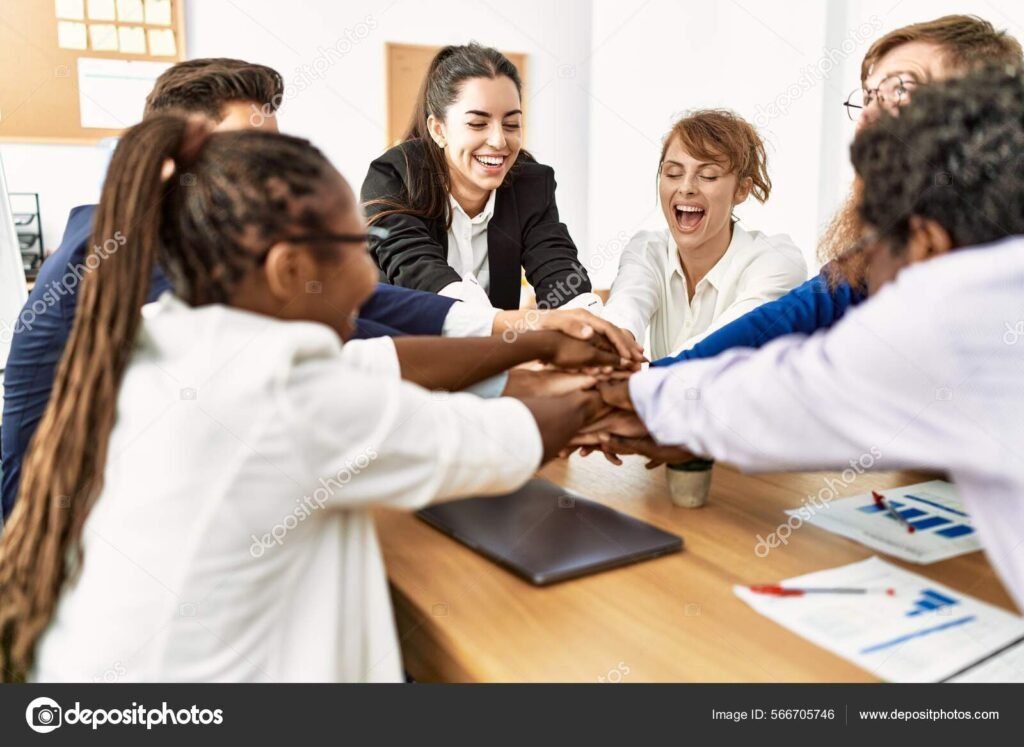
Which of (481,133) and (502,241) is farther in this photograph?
(502,241)

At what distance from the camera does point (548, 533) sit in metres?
1.15

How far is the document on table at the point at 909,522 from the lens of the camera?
1125 mm

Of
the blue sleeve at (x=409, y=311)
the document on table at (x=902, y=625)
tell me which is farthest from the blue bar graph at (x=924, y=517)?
the blue sleeve at (x=409, y=311)

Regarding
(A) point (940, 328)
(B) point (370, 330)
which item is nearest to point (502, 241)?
(B) point (370, 330)

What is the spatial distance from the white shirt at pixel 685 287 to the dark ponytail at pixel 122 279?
1415 mm

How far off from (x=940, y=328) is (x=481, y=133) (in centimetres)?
181

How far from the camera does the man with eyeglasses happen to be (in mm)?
1627

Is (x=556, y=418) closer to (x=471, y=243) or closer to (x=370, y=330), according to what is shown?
(x=370, y=330)

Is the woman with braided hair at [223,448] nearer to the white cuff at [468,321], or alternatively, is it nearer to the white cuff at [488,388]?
the white cuff at [488,388]

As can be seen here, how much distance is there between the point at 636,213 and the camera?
522 centimetres

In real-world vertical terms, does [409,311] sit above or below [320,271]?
below
